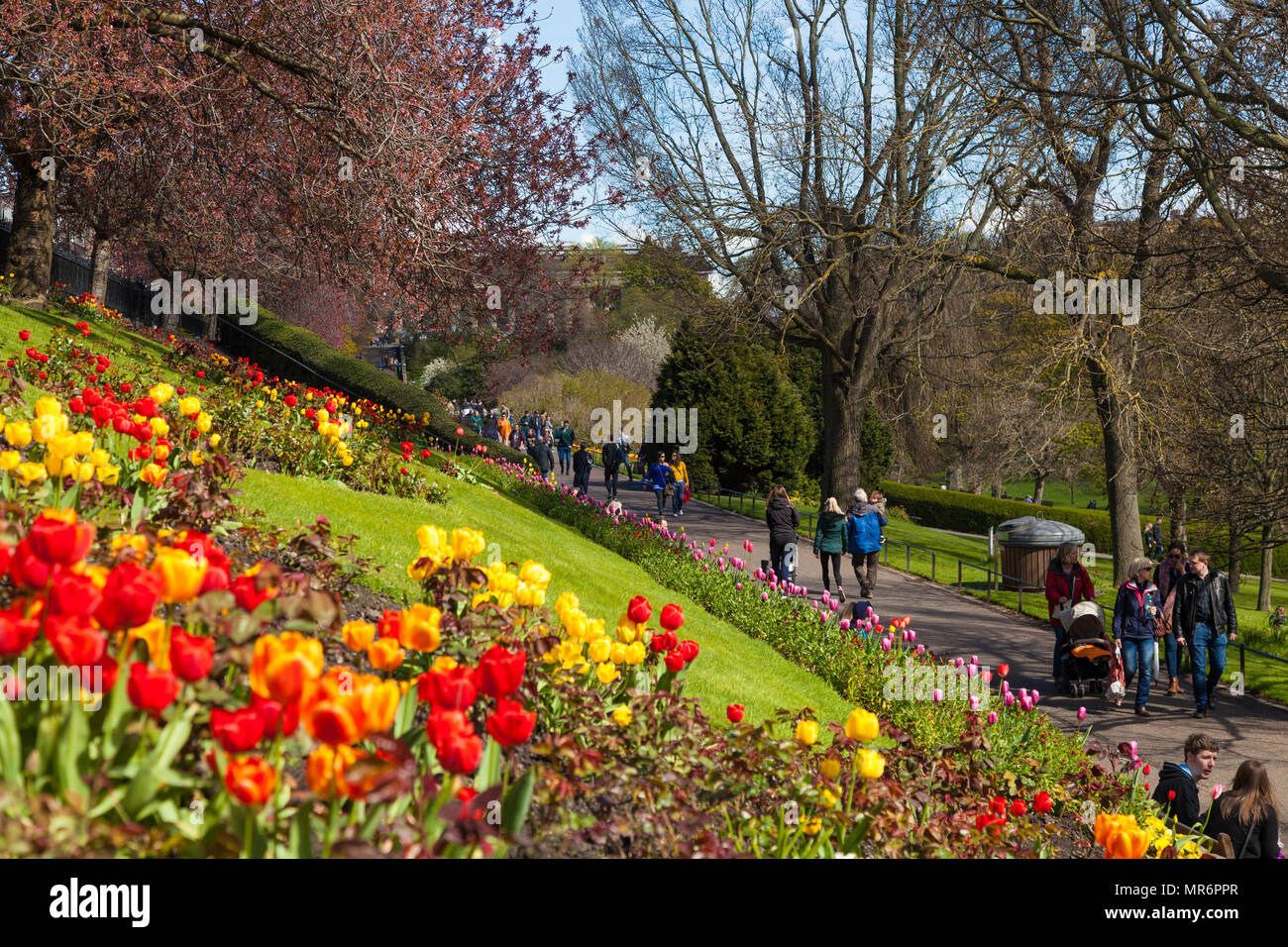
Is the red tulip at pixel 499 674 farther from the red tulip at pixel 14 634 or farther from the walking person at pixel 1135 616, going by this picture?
the walking person at pixel 1135 616

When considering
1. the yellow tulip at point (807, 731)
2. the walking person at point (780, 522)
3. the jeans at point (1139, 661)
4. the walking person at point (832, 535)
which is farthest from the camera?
the walking person at point (832, 535)

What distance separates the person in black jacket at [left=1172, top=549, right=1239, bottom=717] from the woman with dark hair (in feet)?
15.4

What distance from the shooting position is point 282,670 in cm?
163

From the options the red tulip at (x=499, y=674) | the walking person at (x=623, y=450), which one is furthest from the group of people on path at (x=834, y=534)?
the red tulip at (x=499, y=674)

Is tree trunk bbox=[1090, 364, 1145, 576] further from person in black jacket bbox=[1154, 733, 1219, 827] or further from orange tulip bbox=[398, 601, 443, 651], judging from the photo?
orange tulip bbox=[398, 601, 443, 651]

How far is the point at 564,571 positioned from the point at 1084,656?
17.8ft

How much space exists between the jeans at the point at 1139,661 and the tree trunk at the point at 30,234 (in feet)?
48.9

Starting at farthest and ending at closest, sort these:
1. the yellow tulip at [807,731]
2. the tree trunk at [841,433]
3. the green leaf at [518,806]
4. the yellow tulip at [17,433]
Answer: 1. the tree trunk at [841,433]
2. the yellow tulip at [17,433]
3. the yellow tulip at [807,731]
4. the green leaf at [518,806]

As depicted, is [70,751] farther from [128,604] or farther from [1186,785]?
[1186,785]

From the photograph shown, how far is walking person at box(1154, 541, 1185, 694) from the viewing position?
10.4 m

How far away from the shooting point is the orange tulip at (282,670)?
163 centimetres

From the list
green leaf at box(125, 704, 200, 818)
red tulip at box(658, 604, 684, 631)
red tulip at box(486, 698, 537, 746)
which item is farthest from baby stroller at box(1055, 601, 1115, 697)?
green leaf at box(125, 704, 200, 818)

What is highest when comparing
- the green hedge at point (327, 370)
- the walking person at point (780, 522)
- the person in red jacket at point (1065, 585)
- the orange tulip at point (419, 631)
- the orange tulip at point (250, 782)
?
the green hedge at point (327, 370)
